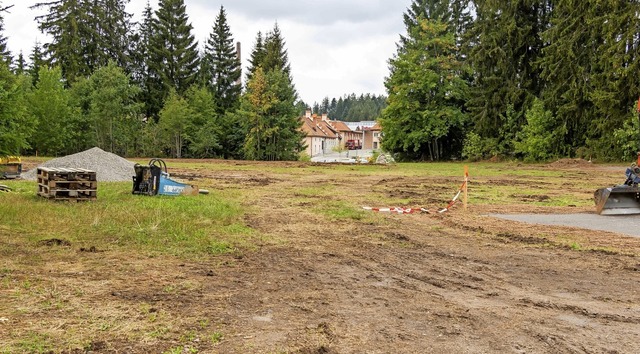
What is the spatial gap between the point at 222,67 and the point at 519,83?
3175 centimetres

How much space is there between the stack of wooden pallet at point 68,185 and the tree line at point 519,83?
30.9 meters

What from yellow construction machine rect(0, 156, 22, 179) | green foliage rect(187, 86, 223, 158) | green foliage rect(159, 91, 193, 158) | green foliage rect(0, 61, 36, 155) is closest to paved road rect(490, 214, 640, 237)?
green foliage rect(0, 61, 36, 155)

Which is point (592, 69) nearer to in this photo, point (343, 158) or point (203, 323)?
point (203, 323)

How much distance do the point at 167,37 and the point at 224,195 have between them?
4303cm

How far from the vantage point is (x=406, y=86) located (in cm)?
4447

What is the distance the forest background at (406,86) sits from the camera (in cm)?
3556

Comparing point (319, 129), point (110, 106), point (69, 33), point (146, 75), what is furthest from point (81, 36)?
point (319, 129)

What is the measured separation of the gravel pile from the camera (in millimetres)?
18219

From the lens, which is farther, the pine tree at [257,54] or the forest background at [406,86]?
the pine tree at [257,54]

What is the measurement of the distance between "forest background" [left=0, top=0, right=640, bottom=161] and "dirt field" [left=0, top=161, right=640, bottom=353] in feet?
85.5

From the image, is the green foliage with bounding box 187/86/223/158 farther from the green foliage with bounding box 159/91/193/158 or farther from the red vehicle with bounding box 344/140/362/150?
the red vehicle with bounding box 344/140/362/150

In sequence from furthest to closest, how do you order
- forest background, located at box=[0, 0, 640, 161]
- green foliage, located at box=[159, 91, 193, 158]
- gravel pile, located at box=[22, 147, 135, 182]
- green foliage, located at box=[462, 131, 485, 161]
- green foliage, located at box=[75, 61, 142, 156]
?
1. green foliage, located at box=[159, 91, 193, 158]
2. green foliage, located at box=[75, 61, 142, 156]
3. green foliage, located at box=[462, 131, 485, 161]
4. forest background, located at box=[0, 0, 640, 161]
5. gravel pile, located at box=[22, 147, 135, 182]

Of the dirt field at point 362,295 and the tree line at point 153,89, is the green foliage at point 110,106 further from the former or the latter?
the dirt field at point 362,295

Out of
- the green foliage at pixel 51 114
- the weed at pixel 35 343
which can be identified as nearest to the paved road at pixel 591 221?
the weed at pixel 35 343
